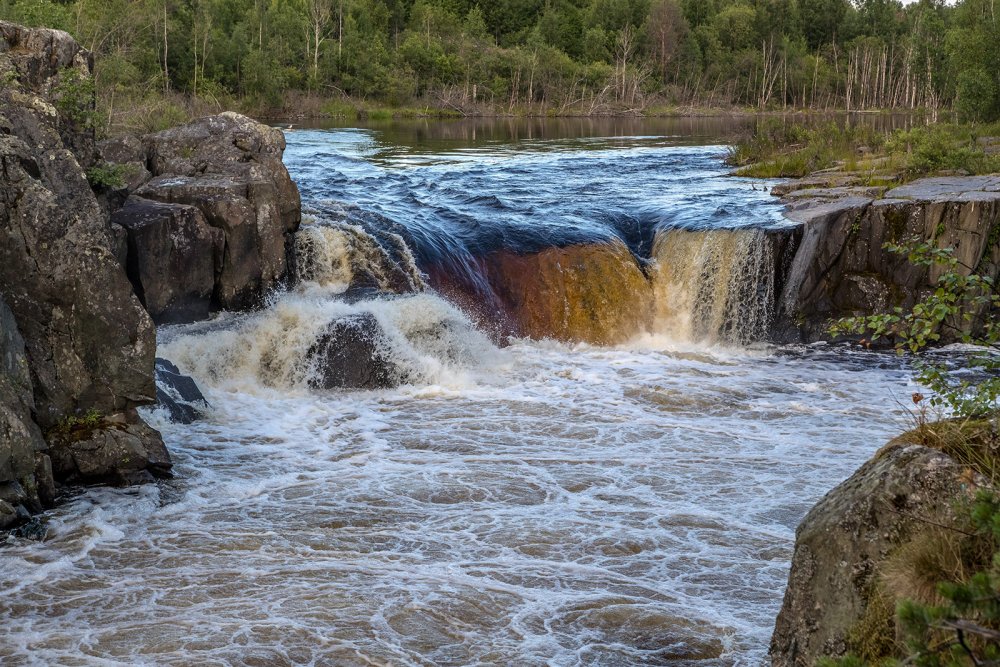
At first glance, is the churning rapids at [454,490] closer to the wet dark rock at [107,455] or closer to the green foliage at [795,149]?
the wet dark rock at [107,455]

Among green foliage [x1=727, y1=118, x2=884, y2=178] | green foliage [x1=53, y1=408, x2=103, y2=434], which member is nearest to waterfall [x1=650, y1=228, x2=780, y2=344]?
green foliage [x1=727, y1=118, x2=884, y2=178]

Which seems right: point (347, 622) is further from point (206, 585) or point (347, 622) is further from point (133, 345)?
point (133, 345)

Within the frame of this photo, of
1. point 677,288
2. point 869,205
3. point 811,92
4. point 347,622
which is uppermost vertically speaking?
point 811,92

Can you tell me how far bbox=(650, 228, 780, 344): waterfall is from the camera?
14672 mm

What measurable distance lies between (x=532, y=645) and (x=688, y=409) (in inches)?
218

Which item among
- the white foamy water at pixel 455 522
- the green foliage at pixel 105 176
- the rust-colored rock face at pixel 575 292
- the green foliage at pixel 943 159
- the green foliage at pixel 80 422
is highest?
the green foliage at pixel 943 159

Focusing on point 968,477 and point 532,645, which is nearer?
point 968,477

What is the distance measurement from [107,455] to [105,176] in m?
3.34

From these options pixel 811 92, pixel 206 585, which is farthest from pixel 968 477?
pixel 811 92

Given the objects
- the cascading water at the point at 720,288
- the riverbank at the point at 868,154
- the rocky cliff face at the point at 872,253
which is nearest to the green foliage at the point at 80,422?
the cascading water at the point at 720,288

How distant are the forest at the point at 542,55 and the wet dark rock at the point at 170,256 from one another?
12686 mm

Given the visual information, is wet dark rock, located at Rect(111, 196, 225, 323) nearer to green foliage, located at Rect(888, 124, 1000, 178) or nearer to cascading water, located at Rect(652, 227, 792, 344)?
cascading water, located at Rect(652, 227, 792, 344)

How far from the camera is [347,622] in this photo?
6.34 metres

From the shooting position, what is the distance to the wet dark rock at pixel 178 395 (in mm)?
10469
